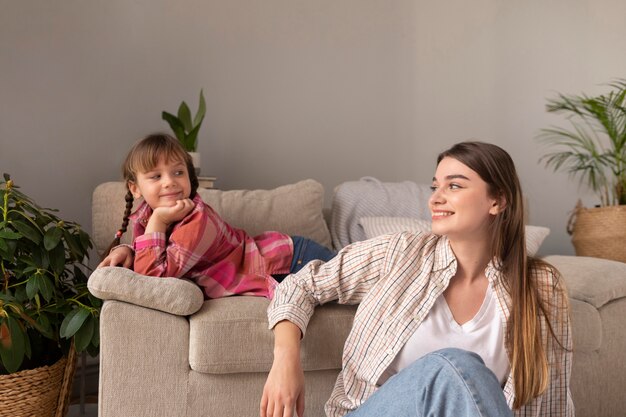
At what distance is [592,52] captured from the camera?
3.96 meters

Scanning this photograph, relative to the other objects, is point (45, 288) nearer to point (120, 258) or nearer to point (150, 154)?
point (120, 258)

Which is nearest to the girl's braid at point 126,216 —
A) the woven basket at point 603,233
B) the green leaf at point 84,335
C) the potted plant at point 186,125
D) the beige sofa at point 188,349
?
the green leaf at point 84,335

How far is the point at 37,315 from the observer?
2012 millimetres

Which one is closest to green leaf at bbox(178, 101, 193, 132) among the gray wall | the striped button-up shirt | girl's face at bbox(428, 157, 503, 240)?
the gray wall

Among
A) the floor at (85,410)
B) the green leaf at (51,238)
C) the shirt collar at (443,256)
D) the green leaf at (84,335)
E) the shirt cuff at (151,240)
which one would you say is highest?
the shirt collar at (443,256)

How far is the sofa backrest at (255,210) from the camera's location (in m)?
2.44

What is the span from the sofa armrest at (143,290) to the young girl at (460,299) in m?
0.27

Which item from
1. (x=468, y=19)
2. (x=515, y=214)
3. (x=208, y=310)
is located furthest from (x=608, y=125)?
(x=208, y=310)

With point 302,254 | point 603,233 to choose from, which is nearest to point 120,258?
point 302,254

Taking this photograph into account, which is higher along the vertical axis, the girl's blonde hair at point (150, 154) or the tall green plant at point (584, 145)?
the girl's blonde hair at point (150, 154)

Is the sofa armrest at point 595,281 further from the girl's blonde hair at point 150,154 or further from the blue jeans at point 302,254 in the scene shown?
the girl's blonde hair at point 150,154

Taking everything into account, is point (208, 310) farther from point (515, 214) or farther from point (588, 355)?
point (588, 355)

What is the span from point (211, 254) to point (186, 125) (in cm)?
106

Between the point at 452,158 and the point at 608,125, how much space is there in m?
2.33
